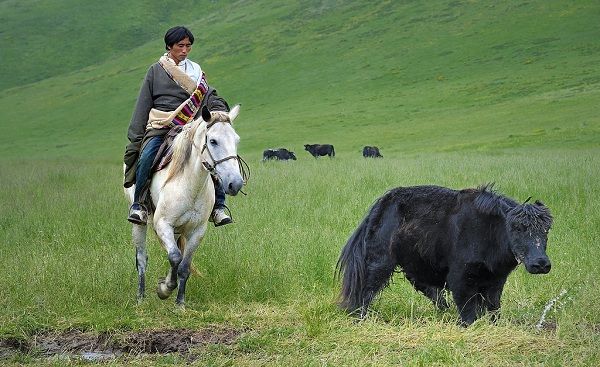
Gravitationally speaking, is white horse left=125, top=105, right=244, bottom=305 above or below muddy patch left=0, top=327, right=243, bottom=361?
above

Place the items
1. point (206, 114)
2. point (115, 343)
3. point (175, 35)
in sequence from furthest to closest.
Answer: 1. point (175, 35)
2. point (206, 114)
3. point (115, 343)

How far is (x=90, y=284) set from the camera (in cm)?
860

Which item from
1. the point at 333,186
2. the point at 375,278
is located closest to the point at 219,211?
the point at 375,278

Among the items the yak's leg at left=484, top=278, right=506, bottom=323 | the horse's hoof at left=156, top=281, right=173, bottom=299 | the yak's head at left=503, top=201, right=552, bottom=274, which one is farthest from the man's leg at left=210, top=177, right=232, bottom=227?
the yak's head at left=503, top=201, right=552, bottom=274

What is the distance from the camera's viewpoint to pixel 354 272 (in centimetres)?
757

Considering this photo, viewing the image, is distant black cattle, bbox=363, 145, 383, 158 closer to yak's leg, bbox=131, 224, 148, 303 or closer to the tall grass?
the tall grass

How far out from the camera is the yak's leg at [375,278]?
295 inches

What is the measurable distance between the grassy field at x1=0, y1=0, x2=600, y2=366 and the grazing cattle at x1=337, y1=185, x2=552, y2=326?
315 millimetres

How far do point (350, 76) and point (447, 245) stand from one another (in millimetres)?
63695

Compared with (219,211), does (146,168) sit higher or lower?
higher

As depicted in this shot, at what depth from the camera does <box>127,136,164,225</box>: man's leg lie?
336 inches

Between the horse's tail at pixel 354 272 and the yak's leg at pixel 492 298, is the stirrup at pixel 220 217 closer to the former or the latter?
the horse's tail at pixel 354 272

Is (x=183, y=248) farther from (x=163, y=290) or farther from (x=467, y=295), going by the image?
(x=467, y=295)

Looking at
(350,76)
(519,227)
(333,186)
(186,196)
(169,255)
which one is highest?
(186,196)
